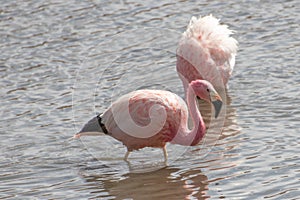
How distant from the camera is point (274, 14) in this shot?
11734 millimetres

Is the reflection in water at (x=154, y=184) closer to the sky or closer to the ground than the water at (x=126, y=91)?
closer to the ground

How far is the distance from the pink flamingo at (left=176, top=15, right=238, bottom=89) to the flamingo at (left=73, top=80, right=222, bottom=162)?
1.58 m

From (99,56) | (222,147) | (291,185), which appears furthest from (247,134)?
(99,56)

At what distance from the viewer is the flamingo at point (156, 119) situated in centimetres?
745

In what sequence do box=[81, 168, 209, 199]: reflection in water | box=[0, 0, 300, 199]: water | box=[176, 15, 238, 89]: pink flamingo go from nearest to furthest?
box=[81, 168, 209, 199]: reflection in water, box=[0, 0, 300, 199]: water, box=[176, 15, 238, 89]: pink flamingo

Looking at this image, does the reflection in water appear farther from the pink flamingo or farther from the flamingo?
the pink flamingo

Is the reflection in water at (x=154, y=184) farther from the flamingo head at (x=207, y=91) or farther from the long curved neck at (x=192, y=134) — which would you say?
the flamingo head at (x=207, y=91)

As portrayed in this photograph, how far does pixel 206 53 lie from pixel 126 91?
1146 mm

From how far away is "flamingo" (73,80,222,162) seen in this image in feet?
24.5

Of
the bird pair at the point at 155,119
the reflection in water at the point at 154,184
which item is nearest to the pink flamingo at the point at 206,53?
the bird pair at the point at 155,119

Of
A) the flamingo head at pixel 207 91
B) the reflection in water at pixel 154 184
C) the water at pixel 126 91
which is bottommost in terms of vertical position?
the reflection in water at pixel 154 184

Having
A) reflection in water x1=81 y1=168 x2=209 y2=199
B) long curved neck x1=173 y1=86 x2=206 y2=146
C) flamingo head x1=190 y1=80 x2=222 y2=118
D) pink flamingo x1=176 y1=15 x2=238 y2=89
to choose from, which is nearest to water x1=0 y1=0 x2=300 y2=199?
reflection in water x1=81 y1=168 x2=209 y2=199

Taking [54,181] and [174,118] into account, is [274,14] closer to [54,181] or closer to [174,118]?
[174,118]

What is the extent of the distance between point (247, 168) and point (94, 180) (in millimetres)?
1432
